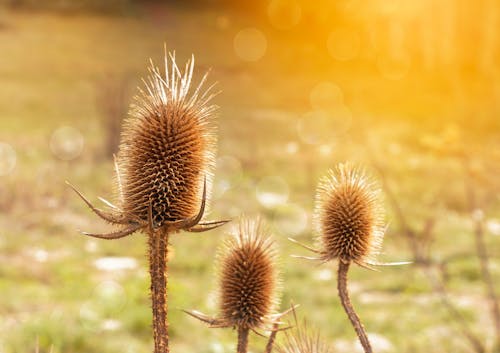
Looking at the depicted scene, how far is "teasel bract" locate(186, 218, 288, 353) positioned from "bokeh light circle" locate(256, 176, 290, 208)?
763 cm

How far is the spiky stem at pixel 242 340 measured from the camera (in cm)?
133

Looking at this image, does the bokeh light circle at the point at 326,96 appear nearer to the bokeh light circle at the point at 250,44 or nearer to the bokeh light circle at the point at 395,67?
the bokeh light circle at the point at 395,67

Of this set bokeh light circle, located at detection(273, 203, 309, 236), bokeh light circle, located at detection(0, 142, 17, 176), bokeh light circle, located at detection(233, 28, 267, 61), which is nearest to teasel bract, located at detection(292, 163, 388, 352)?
bokeh light circle, located at detection(273, 203, 309, 236)

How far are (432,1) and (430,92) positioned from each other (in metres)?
3.26

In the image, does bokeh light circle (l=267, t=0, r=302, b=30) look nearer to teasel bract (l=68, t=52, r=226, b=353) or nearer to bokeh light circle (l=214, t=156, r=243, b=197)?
bokeh light circle (l=214, t=156, r=243, b=197)

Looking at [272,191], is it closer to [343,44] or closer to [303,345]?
[343,44]

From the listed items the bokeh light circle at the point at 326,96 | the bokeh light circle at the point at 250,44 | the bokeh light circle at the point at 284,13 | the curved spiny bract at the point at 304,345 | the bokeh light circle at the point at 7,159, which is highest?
the bokeh light circle at the point at 284,13

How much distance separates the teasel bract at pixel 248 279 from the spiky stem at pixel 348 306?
15 centimetres

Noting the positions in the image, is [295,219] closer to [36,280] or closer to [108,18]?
[36,280]

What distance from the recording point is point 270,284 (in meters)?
1.59

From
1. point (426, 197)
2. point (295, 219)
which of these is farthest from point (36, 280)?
point (426, 197)

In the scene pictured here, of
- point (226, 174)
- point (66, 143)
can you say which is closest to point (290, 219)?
point (226, 174)

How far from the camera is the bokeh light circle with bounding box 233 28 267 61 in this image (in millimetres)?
16125

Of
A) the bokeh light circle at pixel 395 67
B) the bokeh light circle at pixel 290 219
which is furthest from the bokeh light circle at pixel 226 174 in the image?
the bokeh light circle at pixel 395 67
